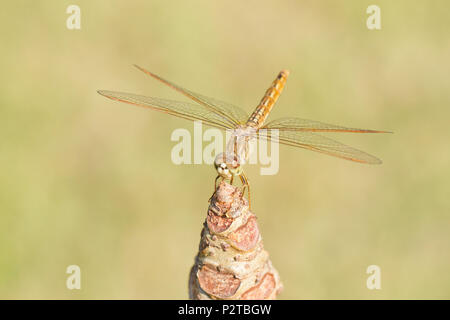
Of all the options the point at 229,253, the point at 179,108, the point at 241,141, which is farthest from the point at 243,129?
the point at 229,253

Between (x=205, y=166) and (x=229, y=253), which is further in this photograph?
(x=205, y=166)

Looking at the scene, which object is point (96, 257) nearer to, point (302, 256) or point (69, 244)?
point (69, 244)

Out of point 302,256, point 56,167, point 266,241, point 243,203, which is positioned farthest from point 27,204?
point 243,203

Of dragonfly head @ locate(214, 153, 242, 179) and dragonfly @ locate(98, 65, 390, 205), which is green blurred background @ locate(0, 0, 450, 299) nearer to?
dragonfly @ locate(98, 65, 390, 205)

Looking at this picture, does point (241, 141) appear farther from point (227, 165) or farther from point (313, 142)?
point (313, 142)

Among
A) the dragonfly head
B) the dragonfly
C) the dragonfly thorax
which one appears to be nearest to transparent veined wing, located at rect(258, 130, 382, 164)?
the dragonfly

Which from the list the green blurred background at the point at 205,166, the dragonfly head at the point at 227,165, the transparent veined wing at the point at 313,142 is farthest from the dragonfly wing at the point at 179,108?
the green blurred background at the point at 205,166

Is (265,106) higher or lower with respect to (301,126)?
higher

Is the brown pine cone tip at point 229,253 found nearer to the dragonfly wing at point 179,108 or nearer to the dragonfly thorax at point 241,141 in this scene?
the dragonfly thorax at point 241,141
